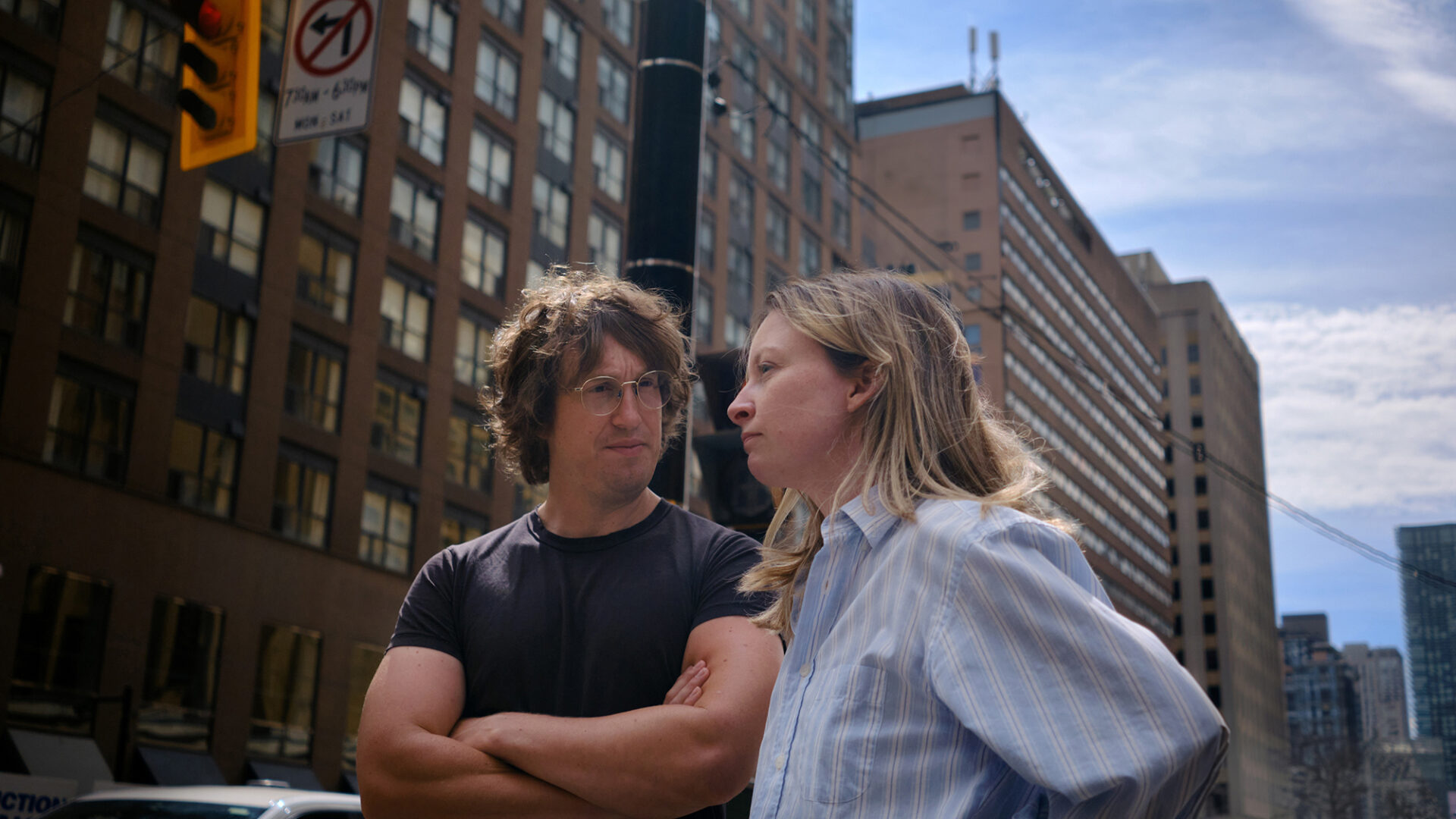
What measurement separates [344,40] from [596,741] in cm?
680

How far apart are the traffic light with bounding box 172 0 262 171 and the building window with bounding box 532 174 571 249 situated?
101ft

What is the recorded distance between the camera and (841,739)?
1.92 meters

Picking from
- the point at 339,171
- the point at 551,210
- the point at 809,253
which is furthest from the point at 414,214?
the point at 809,253

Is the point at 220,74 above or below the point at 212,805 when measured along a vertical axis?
above

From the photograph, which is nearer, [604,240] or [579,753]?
[579,753]

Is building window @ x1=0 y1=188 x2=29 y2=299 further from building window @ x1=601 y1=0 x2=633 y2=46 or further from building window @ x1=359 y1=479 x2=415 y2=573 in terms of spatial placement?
building window @ x1=601 y1=0 x2=633 y2=46

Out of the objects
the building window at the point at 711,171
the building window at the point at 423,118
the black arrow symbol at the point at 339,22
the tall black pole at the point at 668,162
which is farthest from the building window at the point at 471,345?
the tall black pole at the point at 668,162

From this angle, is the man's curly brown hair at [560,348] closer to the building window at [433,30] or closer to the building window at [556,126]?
the building window at [433,30]

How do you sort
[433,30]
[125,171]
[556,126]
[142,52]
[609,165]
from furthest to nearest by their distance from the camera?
[609,165] → [556,126] → [433,30] → [142,52] → [125,171]

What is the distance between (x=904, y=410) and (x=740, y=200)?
4938 cm

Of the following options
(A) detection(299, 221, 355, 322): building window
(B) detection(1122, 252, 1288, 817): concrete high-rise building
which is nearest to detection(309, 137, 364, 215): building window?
(A) detection(299, 221, 355, 322): building window

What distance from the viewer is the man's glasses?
312cm

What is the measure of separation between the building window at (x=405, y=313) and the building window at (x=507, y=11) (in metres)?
8.77

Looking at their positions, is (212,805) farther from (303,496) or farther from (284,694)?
(303,496)
